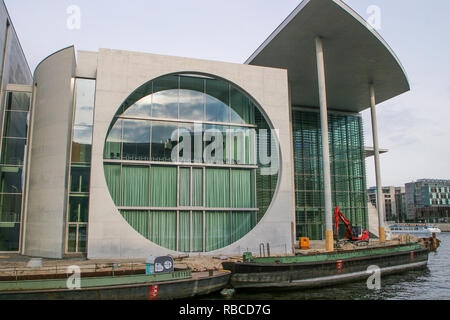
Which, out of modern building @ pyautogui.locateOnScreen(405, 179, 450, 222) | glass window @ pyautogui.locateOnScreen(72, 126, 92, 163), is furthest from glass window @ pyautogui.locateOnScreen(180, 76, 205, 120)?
modern building @ pyautogui.locateOnScreen(405, 179, 450, 222)

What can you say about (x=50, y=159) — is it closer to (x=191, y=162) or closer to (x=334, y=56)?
(x=191, y=162)

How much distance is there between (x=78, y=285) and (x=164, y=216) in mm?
8979

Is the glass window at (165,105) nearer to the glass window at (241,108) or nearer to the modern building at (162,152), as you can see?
the modern building at (162,152)

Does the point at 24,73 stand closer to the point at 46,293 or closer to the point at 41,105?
the point at 41,105

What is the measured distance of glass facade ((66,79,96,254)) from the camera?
823 inches

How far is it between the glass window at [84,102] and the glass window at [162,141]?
12.1 feet

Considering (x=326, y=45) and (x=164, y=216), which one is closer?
(x=164, y=216)

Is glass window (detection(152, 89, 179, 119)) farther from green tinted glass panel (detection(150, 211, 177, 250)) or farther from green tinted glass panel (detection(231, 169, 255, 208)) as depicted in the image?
green tinted glass panel (detection(150, 211, 177, 250))

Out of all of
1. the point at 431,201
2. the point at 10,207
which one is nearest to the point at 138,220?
the point at 10,207

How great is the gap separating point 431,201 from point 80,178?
12305cm

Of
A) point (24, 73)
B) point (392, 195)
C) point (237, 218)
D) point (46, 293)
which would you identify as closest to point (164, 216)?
point (237, 218)

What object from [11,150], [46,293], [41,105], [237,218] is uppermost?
[41,105]

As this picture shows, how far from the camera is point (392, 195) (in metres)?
144

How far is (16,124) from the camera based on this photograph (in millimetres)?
24172
